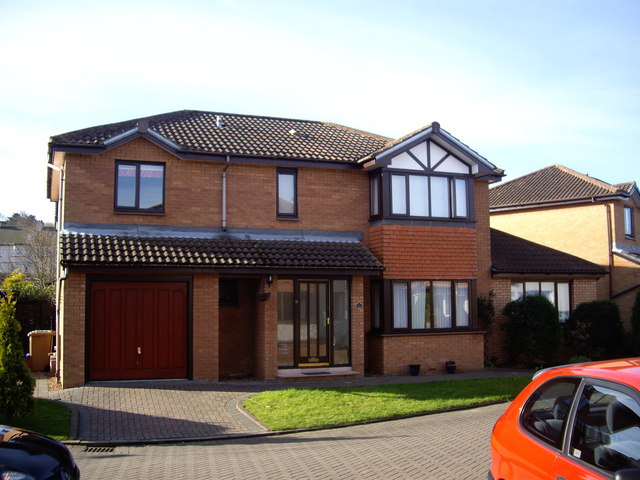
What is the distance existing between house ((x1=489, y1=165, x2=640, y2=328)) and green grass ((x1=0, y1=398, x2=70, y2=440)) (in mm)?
19461

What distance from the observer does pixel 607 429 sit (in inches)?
171

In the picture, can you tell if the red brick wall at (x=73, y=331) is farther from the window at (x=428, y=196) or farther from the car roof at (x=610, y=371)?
the car roof at (x=610, y=371)

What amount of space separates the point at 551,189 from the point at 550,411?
23.9 meters

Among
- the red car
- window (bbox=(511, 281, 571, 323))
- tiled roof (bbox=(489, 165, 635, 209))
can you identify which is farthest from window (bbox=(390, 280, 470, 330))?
the red car

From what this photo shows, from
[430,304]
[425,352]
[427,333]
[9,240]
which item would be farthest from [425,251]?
[9,240]

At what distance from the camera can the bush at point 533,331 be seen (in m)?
19.2

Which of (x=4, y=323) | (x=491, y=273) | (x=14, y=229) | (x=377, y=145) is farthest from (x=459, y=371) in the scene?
(x=14, y=229)

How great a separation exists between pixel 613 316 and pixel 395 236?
Result: 27.5ft

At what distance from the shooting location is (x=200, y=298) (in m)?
16.0

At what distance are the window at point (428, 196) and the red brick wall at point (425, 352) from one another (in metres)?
3.45

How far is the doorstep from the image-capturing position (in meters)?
16.4

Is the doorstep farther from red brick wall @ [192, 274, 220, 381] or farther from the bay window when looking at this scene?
the bay window

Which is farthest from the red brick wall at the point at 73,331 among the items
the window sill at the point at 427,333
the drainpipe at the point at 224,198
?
the window sill at the point at 427,333

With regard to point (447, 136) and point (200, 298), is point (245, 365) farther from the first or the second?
point (447, 136)
